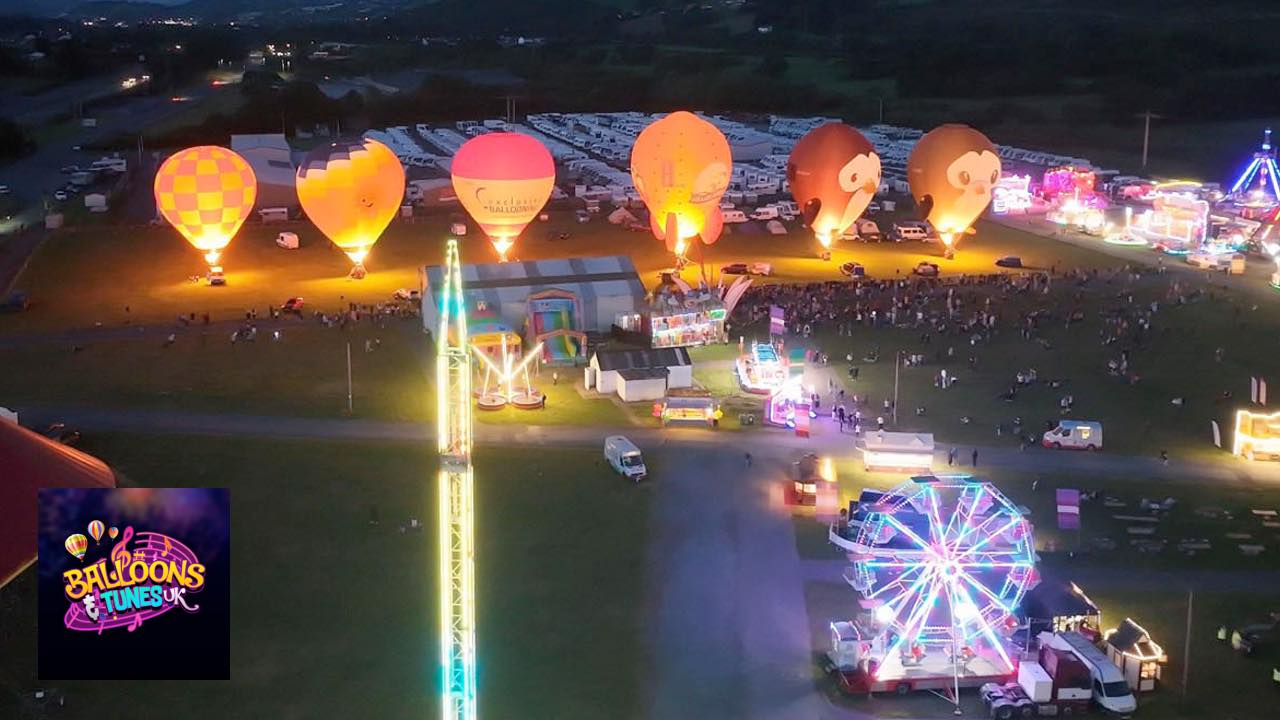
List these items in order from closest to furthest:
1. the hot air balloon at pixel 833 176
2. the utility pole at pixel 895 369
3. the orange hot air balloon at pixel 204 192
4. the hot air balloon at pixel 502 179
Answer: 1. the utility pole at pixel 895 369
2. the orange hot air balloon at pixel 204 192
3. the hot air balloon at pixel 502 179
4. the hot air balloon at pixel 833 176

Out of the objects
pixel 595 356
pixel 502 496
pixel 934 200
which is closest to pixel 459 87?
pixel 934 200

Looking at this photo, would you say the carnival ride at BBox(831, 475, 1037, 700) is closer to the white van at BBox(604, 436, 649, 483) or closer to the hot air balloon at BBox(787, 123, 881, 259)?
the white van at BBox(604, 436, 649, 483)

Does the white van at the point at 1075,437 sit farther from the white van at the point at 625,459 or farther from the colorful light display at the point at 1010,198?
the colorful light display at the point at 1010,198

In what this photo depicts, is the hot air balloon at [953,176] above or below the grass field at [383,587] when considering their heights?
above

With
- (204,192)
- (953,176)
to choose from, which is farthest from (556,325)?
(953,176)

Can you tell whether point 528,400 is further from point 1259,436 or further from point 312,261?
point 312,261

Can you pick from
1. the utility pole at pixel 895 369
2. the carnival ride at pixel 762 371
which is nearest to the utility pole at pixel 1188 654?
the utility pole at pixel 895 369

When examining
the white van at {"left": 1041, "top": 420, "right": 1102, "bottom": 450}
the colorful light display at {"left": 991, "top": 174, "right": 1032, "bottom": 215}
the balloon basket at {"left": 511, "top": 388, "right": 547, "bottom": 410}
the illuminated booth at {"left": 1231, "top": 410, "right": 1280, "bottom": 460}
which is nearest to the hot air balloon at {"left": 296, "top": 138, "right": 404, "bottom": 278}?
the balloon basket at {"left": 511, "top": 388, "right": 547, "bottom": 410}
